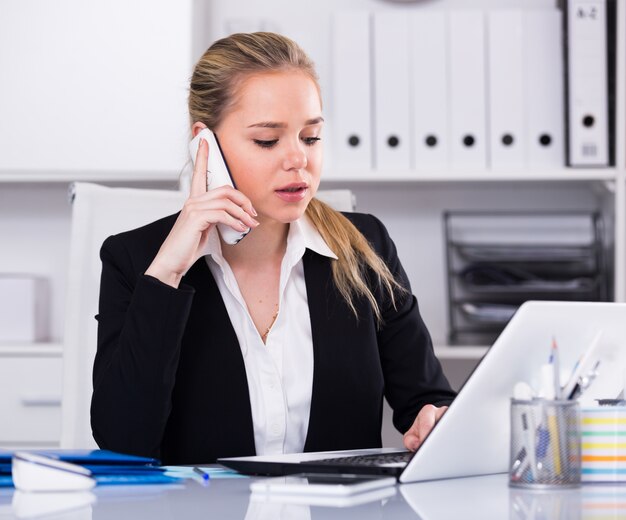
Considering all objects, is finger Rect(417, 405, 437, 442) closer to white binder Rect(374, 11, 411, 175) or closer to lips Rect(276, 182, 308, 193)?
lips Rect(276, 182, 308, 193)

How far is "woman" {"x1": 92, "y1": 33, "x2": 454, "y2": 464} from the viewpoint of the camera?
1319mm

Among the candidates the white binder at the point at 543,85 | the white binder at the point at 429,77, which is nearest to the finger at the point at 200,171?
the white binder at the point at 429,77

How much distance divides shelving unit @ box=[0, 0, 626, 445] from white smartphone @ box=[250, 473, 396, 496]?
1.32 meters

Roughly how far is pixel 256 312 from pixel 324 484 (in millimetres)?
674

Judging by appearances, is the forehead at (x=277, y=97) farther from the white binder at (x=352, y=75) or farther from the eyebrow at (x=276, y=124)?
the white binder at (x=352, y=75)

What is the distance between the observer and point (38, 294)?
2.44 meters

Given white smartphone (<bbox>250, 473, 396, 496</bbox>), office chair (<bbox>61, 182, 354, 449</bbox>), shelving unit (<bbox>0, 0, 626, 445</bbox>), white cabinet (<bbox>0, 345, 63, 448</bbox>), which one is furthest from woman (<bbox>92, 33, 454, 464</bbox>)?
white cabinet (<bbox>0, 345, 63, 448</bbox>)

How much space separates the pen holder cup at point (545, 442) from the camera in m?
0.90

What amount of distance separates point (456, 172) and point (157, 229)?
0.94 metres

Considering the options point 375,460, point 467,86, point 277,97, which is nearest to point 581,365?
point 375,460

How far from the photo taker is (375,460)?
1.03 meters

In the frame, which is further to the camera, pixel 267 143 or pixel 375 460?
pixel 267 143

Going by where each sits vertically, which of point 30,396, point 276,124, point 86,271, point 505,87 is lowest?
point 30,396

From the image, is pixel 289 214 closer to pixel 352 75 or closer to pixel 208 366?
pixel 208 366
